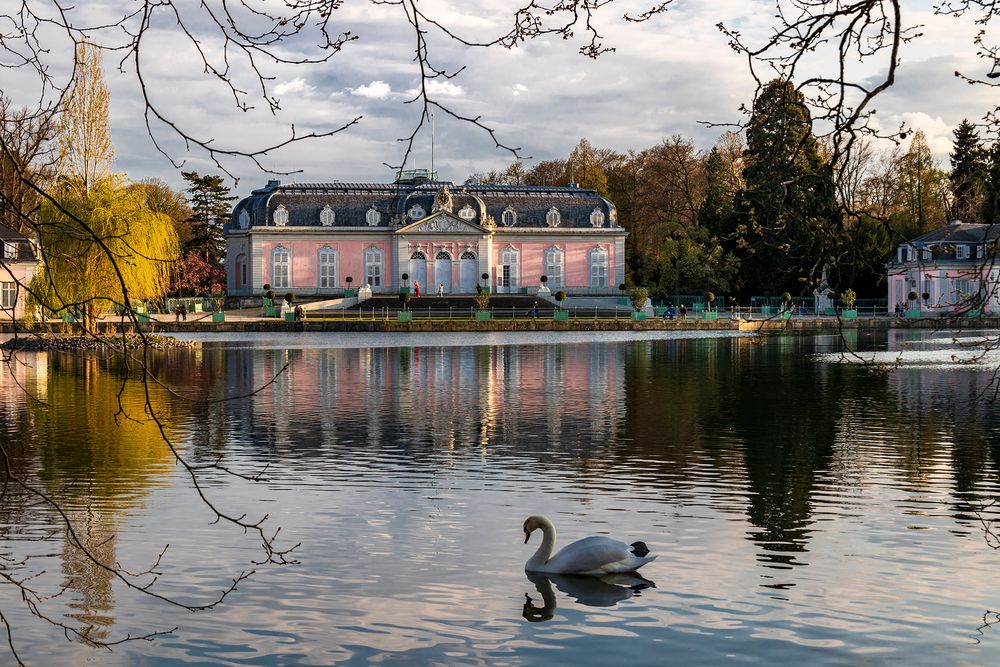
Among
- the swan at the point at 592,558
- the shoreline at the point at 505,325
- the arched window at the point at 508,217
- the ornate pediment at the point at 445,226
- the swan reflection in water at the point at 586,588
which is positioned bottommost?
the swan reflection in water at the point at 586,588

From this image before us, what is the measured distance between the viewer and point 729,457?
14711 mm

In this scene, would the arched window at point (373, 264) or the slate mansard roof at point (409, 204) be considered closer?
the slate mansard roof at point (409, 204)

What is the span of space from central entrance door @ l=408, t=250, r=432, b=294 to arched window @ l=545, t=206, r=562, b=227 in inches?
300

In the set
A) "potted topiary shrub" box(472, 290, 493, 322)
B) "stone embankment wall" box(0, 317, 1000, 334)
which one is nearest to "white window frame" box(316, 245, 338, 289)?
"potted topiary shrub" box(472, 290, 493, 322)

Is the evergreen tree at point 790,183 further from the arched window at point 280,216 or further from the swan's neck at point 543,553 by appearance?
the arched window at point 280,216

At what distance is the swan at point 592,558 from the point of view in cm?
866

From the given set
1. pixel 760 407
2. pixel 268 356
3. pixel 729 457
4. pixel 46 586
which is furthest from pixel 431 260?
pixel 46 586

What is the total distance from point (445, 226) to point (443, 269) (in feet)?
8.61

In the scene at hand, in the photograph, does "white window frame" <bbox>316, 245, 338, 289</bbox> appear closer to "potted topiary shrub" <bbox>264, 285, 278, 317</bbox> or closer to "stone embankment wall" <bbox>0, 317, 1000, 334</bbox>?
"potted topiary shrub" <bbox>264, 285, 278, 317</bbox>

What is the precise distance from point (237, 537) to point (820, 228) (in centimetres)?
667

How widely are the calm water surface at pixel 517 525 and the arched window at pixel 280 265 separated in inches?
1910

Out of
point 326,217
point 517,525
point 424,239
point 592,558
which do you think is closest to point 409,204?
point 424,239

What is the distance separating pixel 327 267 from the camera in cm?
7125

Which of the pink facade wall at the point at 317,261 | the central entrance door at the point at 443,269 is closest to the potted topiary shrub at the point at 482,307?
the central entrance door at the point at 443,269
